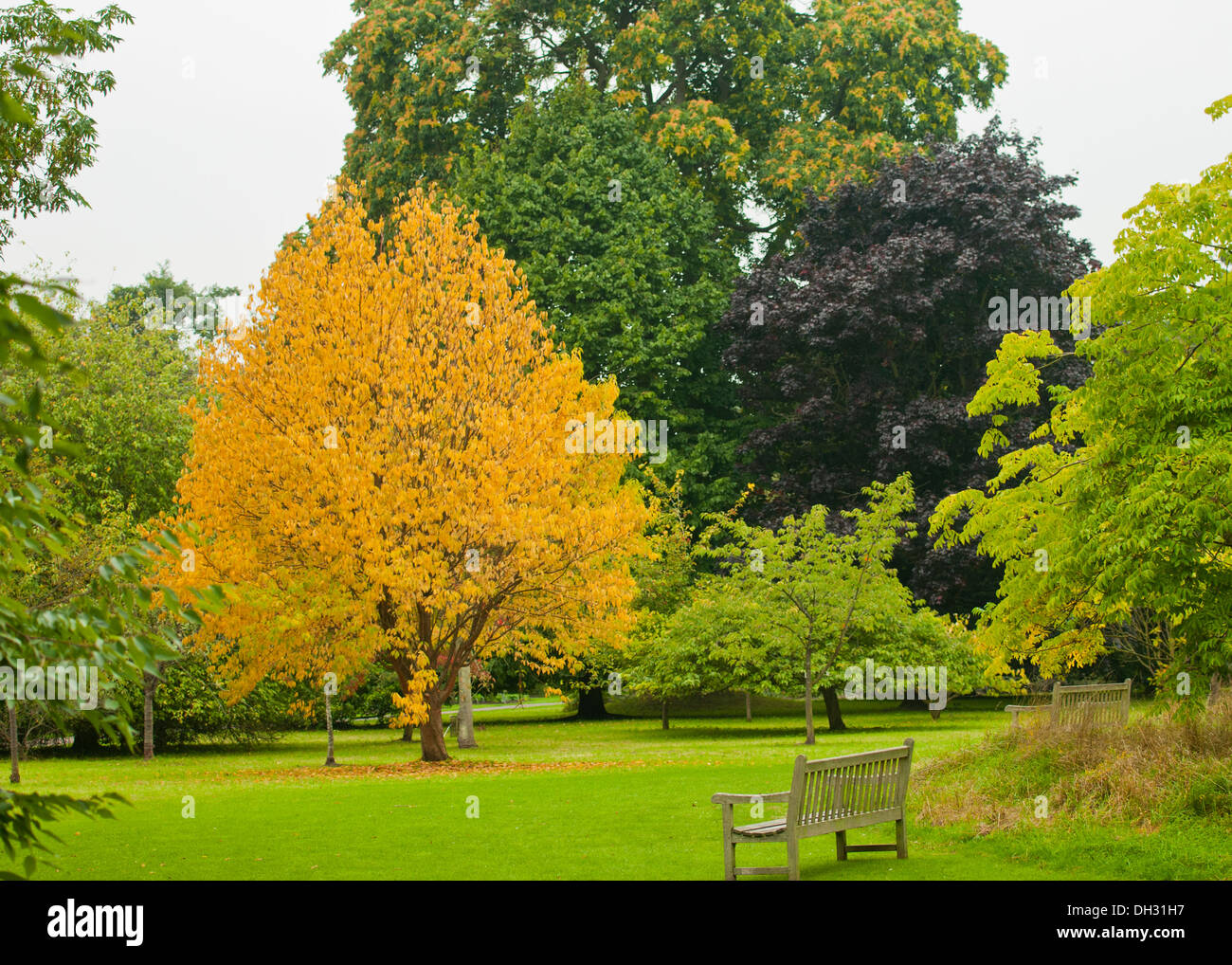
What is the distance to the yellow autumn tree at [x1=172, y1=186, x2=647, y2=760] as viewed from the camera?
19.5 metres

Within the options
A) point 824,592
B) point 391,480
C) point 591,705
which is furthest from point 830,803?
point 591,705

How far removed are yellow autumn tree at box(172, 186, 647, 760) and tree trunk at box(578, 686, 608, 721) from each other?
15.0 meters

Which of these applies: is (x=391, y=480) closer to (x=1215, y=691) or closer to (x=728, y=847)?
(x=728, y=847)

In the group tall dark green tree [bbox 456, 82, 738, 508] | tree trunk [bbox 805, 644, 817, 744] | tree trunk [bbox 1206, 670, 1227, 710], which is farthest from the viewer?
tall dark green tree [bbox 456, 82, 738, 508]

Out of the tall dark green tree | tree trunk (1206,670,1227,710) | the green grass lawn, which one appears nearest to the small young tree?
the green grass lawn

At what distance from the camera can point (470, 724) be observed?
89.9ft

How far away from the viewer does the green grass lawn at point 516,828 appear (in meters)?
9.48

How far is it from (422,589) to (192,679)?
32.5ft

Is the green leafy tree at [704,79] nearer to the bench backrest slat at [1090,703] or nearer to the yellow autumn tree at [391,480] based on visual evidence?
the yellow autumn tree at [391,480]

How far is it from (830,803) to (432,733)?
44.1ft

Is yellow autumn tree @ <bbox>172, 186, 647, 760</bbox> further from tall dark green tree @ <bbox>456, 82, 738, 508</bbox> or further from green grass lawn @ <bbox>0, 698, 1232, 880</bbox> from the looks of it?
tall dark green tree @ <bbox>456, 82, 738, 508</bbox>
